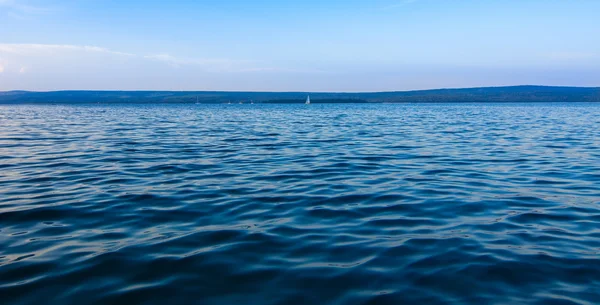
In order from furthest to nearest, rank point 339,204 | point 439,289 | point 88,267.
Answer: point 339,204 → point 88,267 → point 439,289

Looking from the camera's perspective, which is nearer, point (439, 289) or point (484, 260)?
point (439, 289)

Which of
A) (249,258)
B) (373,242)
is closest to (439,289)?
(373,242)

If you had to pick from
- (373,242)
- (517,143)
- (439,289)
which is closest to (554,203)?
(373,242)

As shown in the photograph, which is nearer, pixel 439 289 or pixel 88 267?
pixel 439 289

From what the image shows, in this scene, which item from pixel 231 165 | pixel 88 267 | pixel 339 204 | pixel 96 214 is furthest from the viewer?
pixel 231 165

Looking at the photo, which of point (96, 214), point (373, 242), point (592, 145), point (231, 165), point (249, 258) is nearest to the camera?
point (249, 258)

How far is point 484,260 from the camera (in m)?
6.34

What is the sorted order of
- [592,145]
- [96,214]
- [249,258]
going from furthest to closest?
[592,145] < [96,214] < [249,258]

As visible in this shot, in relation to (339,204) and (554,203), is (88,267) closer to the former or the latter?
(339,204)

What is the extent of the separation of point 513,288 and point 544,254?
4.87 feet

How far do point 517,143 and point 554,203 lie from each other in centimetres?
1466

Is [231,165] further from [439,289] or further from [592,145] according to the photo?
[592,145]

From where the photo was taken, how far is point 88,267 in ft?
20.0

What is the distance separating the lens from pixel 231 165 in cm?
1541
